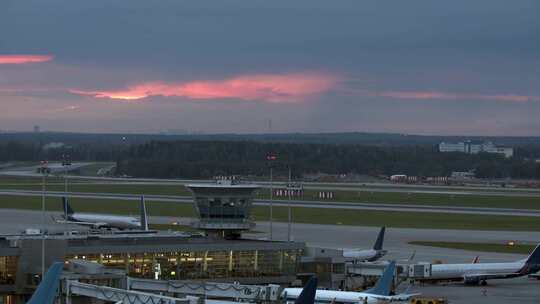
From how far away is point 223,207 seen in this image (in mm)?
86750

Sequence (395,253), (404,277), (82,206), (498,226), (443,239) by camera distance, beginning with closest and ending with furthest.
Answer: (404,277) → (395,253) → (443,239) → (498,226) → (82,206)

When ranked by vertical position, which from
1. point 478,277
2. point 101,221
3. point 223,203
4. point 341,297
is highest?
point 223,203

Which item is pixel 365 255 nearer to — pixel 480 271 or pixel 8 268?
pixel 480 271

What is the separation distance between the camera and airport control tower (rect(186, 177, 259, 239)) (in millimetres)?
86062

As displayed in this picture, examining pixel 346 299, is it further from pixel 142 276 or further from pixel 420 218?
pixel 420 218

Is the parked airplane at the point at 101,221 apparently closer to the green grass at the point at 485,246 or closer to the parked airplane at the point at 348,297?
the green grass at the point at 485,246

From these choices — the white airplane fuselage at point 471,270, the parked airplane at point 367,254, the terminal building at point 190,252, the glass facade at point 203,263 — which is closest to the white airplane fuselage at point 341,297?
the terminal building at point 190,252

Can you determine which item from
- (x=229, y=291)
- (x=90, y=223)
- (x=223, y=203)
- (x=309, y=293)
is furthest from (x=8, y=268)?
(x=90, y=223)

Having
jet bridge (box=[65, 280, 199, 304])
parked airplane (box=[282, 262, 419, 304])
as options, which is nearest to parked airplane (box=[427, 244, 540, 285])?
parked airplane (box=[282, 262, 419, 304])

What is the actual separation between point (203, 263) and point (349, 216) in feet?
295

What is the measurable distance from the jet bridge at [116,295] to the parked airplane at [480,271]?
130ft

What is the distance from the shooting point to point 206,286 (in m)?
63.8

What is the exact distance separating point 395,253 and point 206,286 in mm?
55472

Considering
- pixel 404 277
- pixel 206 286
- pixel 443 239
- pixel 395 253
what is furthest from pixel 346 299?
pixel 443 239
